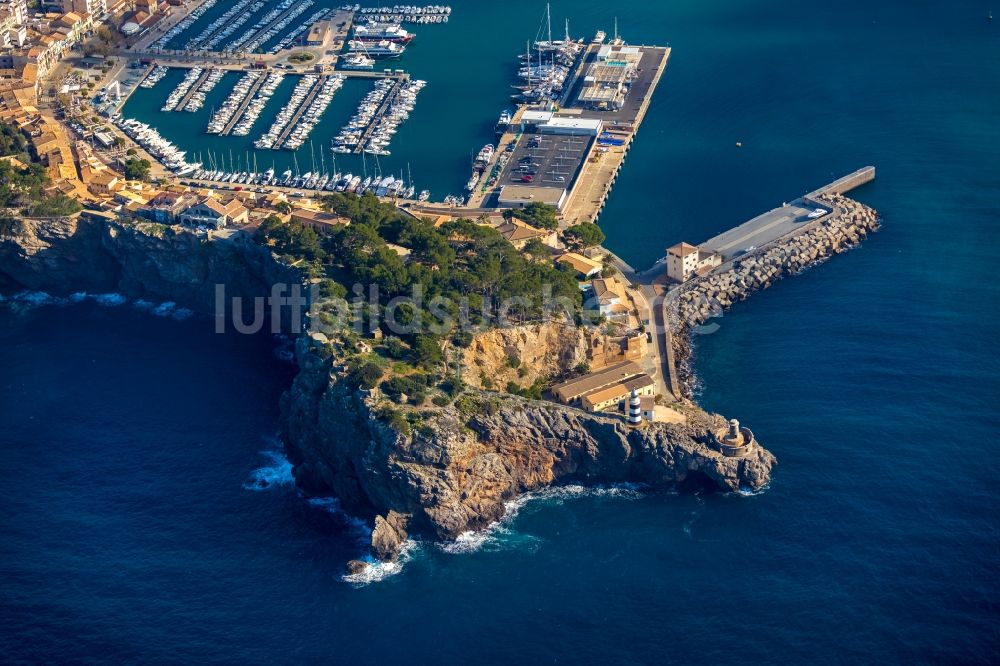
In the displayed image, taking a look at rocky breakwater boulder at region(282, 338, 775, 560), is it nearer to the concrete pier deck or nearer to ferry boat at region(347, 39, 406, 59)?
the concrete pier deck

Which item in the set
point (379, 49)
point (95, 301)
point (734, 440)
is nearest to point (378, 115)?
point (379, 49)

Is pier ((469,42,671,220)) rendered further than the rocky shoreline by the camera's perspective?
Yes

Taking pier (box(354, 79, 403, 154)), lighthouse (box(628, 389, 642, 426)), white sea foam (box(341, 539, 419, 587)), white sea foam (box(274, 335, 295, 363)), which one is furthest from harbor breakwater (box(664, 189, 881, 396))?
pier (box(354, 79, 403, 154))

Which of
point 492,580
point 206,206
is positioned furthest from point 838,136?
point 492,580

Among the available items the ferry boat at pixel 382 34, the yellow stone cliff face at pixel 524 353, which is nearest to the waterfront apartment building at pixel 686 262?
the yellow stone cliff face at pixel 524 353

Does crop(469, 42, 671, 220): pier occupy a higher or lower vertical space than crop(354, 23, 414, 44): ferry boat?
lower

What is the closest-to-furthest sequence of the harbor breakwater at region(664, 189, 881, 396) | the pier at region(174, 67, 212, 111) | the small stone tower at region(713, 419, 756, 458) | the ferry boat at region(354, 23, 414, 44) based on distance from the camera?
the small stone tower at region(713, 419, 756, 458) → the harbor breakwater at region(664, 189, 881, 396) → the pier at region(174, 67, 212, 111) → the ferry boat at region(354, 23, 414, 44)

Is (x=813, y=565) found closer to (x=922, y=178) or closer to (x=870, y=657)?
(x=870, y=657)

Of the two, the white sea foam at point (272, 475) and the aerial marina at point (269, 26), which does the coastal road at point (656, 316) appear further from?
the aerial marina at point (269, 26)
